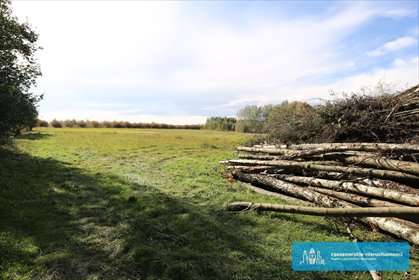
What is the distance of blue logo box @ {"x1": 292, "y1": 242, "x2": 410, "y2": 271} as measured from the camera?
3664 millimetres

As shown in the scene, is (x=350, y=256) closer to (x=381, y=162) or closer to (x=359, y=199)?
(x=359, y=199)

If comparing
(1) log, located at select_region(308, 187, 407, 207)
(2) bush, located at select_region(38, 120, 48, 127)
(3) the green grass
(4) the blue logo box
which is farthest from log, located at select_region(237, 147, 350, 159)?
(2) bush, located at select_region(38, 120, 48, 127)

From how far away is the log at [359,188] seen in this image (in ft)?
15.1

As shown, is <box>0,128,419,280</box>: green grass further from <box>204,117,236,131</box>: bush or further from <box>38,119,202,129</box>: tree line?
<box>38,119,202,129</box>: tree line

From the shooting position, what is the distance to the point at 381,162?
5707mm

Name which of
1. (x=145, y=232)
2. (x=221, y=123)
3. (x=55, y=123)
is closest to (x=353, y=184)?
(x=145, y=232)

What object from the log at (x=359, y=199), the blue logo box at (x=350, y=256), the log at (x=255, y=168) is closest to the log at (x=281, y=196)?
the log at (x=359, y=199)

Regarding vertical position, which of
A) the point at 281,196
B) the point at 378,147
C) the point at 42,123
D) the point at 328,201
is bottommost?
the point at 281,196

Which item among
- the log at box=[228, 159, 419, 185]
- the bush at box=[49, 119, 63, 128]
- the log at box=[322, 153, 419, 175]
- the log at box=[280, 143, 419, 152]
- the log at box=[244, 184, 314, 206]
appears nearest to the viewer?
the log at box=[322, 153, 419, 175]

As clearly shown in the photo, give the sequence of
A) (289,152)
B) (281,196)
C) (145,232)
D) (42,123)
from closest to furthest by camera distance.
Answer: (145,232) → (281,196) → (289,152) → (42,123)

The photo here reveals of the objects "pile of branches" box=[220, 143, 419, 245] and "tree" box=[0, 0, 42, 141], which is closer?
"pile of branches" box=[220, 143, 419, 245]

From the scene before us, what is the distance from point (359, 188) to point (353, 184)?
Result: 0.58 ft

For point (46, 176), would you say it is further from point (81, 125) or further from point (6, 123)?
point (81, 125)

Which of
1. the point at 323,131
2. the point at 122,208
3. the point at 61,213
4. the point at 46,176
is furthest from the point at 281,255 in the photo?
the point at 46,176
